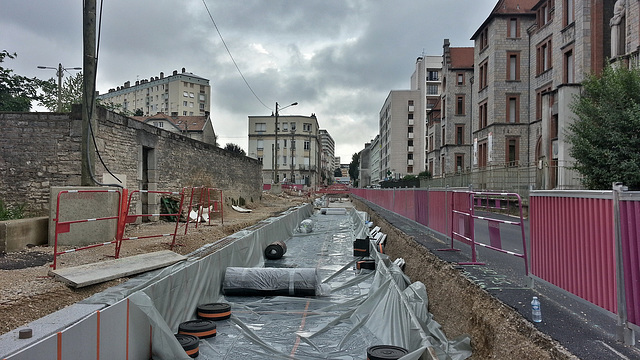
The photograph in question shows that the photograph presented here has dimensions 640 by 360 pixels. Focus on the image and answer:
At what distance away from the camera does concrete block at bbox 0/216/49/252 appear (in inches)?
309

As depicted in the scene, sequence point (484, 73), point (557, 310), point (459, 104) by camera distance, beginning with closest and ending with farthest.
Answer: point (557, 310) < point (484, 73) < point (459, 104)

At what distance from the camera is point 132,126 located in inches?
549

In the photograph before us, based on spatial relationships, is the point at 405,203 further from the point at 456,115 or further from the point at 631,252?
the point at 456,115

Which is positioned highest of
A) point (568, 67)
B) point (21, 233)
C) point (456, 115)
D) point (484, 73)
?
point (484, 73)

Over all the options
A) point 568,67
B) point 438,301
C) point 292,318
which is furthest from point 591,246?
point 568,67

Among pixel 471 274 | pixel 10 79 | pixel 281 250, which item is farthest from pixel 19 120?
pixel 10 79

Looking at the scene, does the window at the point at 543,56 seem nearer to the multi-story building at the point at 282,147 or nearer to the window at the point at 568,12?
the window at the point at 568,12

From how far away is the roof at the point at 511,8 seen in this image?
31516mm

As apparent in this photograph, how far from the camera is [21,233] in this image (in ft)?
27.0

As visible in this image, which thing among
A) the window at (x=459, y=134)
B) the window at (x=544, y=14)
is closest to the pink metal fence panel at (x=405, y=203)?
the window at (x=544, y=14)

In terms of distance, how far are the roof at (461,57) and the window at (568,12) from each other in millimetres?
23052

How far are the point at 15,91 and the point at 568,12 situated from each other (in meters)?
37.8

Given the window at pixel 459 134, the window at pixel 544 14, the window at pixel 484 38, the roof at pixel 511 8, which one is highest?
the roof at pixel 511 8

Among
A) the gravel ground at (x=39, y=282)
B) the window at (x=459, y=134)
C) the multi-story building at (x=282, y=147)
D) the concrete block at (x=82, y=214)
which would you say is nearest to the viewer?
the gravel ground at (x=39, y=282)
